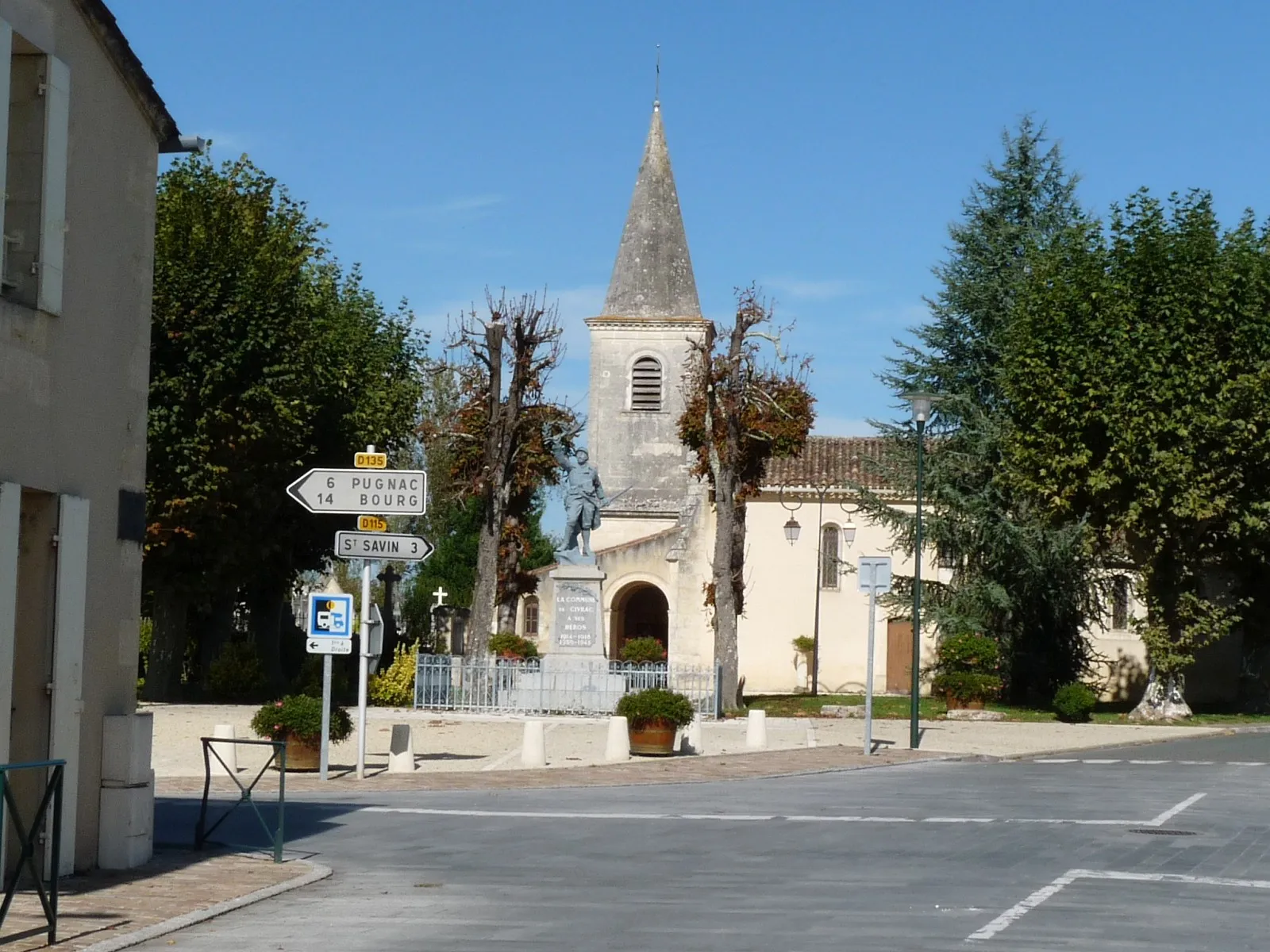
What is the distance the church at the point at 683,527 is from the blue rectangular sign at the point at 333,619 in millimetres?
26733

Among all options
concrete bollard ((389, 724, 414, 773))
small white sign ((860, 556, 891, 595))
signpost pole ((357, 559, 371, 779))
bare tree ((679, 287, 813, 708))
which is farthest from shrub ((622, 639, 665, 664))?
signpost pole ((357, 559, 371, 779))

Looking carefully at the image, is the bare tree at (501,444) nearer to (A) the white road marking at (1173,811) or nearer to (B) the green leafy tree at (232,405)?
(B) the green leafy tree at (232,405)

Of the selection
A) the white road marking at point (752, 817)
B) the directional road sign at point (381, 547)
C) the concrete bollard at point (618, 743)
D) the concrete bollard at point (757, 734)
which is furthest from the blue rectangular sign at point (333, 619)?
the concrete bollard at point (757, 734)

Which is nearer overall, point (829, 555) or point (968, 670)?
point (968, 670)

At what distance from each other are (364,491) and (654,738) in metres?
6.88

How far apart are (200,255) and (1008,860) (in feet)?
85.4

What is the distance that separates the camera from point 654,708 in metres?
23.3

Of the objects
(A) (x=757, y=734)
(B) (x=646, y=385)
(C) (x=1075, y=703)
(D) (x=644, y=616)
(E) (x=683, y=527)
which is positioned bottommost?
(A) (x=757, y=734)

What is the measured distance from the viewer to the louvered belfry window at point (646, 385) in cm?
6450

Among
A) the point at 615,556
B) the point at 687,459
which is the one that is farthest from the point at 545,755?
the point at 687,459

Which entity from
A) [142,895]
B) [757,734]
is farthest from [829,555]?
[142,895]

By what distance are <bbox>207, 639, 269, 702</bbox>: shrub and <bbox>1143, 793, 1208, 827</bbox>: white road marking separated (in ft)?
75.2

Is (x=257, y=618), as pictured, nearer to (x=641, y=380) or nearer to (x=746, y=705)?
(x=746, y=705)

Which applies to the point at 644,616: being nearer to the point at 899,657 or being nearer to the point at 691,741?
the point at 899,657
